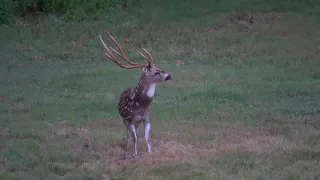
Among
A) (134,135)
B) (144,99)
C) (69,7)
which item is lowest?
(69,7)

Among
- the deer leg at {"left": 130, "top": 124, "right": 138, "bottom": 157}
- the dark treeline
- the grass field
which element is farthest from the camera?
the dark treeline

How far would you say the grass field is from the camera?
9367 millimetres

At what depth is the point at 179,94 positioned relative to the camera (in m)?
15.2

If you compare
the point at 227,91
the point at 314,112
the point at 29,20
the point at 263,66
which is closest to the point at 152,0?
the point at 29,20

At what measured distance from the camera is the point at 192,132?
37.6 feet

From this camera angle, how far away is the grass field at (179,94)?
9367 mm

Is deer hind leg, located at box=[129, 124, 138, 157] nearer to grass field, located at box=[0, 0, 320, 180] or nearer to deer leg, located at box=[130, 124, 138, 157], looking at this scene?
deer leg, located at box=[130, 124, 138, 157]

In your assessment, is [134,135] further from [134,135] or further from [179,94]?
[179,94]

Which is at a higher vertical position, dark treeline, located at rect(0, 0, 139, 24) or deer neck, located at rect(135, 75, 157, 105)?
deer neck, located at rect(135, 75, 157, 105)

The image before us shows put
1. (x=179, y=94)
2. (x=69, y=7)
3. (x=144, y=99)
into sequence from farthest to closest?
1. (x=69, y=7)
2. (x=179, y=94)
3. (x=144, y=99)

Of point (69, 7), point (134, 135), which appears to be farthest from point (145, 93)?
point (69, 7)

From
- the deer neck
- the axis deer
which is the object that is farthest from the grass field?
the deer neck

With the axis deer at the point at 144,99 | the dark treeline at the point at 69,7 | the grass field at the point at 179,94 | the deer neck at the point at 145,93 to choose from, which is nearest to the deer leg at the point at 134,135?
the axis deer at the point at 144,99

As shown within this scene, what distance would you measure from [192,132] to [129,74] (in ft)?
21.6
